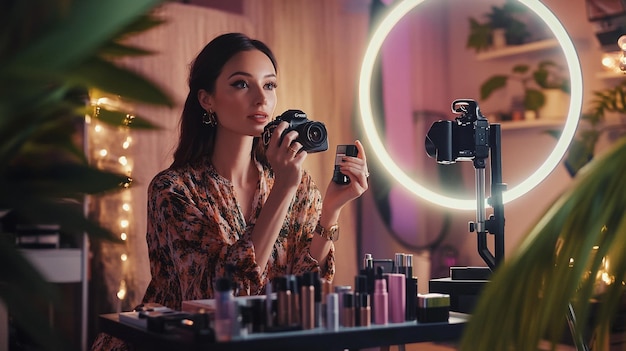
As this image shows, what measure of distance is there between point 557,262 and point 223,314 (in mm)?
689

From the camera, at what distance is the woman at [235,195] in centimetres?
160

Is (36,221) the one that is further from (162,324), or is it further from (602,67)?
(602,67)

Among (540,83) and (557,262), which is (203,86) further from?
(540,83)

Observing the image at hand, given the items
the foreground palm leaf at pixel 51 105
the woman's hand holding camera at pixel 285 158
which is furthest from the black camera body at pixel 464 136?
the foreground palm leaf at pixel 51 105

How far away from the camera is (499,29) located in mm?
3166

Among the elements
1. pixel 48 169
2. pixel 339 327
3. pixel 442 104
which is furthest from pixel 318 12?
pixel 48 169

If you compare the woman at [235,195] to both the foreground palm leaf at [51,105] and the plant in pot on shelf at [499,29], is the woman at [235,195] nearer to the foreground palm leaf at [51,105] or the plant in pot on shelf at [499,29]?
the foreground palm leaf at [51,105]

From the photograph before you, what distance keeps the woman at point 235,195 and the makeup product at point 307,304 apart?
41 cm

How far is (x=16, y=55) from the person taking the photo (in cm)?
23

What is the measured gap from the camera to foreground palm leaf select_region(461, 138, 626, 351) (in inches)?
15.8

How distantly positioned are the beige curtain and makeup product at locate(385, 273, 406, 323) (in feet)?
5.60

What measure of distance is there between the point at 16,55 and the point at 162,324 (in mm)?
961

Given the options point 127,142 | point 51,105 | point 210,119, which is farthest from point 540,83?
point 51,105

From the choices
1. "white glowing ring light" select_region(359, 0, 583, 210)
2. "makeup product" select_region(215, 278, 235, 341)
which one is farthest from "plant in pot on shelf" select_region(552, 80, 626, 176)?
"makeup product" select_region(215, 278, 235, 341)
